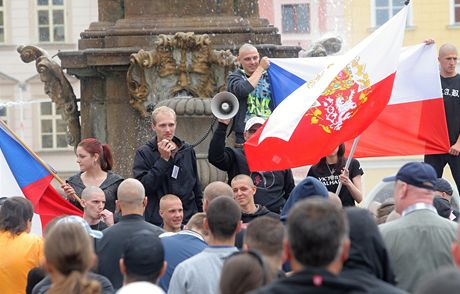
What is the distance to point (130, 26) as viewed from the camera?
16906 millimetres

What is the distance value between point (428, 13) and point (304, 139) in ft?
139

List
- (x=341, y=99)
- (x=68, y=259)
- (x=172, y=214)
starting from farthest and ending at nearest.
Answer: (x=341, y=99), (x=172, y=214), (x=68, y=259)

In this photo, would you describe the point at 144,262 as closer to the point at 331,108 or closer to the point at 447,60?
the point at 331,108

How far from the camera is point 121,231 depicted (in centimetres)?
1130

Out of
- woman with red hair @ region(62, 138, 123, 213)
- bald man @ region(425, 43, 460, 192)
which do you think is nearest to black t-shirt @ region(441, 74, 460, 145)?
bald man @ region(425, 43, 460, 192)

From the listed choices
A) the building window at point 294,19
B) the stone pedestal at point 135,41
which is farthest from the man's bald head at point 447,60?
the building window at point 294,19

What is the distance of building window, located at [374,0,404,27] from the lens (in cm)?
5372

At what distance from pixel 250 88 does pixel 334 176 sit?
42.3 inches

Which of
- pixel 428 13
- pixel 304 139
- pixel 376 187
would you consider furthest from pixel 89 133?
pixel 428 13

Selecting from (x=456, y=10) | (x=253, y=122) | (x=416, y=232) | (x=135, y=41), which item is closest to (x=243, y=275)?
(x=416, y=232)

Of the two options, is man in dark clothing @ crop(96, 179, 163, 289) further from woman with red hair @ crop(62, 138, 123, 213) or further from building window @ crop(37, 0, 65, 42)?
building window @ crop(37, 0, 65, 42)

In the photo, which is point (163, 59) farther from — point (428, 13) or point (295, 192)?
point (428, 13)

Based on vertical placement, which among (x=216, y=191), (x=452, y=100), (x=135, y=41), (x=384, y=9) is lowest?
(x=216, y=191)

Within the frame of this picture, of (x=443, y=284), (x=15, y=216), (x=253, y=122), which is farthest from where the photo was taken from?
(x=253, y=122)
